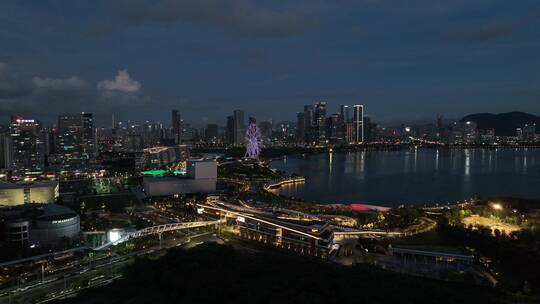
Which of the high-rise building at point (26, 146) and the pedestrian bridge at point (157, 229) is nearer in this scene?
the pedestrian bridge at point (157, 229)

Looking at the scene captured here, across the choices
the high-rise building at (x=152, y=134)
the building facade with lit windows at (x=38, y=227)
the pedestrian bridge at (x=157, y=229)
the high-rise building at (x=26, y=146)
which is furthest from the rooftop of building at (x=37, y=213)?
the high-rise building at (x=152, y=134)

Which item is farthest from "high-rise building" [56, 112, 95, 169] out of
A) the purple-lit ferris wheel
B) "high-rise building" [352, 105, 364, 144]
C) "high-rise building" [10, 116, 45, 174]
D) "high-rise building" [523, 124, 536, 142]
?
"high-rise building" [523, 124, 536, 142]

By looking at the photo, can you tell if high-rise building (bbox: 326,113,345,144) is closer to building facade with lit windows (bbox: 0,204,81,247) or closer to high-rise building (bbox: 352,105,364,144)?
high-rise building (bbox: 352,105,364,144)

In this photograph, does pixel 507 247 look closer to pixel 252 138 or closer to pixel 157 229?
pixel 157 229

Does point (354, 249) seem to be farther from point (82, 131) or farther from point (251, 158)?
point (82, 131)

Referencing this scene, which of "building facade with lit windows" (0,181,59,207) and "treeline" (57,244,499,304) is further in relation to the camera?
"building facade with lit windows" (0,181,59,207)

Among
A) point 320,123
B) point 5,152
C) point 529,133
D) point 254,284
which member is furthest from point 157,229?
point 529,133

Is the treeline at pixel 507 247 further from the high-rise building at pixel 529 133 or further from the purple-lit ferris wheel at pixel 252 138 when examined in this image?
the high-rise building at pixel 529 133
